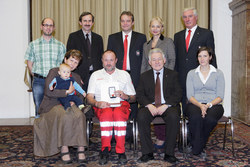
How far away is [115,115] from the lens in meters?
3.40

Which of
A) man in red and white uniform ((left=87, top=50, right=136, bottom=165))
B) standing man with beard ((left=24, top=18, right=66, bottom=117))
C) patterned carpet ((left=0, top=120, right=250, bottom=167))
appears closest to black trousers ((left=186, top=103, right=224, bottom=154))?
patterned carpet ((left=0, top=120, right=250, bottom=167))

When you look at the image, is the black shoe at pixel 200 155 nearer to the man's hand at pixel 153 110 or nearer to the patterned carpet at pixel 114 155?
the patterned carpet at pixel 114 155

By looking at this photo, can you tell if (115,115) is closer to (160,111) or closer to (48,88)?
(160,111)

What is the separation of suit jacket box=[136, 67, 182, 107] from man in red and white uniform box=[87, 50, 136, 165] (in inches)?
6.7

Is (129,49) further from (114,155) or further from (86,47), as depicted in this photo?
(114,155)

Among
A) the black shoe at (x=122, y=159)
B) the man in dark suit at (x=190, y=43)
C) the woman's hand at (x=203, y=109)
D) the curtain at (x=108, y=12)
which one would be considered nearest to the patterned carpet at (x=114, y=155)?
the black shoe at (x=122, y=159)

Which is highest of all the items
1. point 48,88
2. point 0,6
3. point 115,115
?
point 0,6

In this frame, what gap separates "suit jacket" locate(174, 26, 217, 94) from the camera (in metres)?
3.98

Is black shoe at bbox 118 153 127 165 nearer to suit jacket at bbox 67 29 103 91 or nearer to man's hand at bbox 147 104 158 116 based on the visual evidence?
man's hand at bbox 147 104 158 116

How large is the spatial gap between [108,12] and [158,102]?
313 cm

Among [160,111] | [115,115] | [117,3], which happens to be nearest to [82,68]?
[115,115]

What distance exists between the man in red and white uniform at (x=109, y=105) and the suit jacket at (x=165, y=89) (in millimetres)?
169

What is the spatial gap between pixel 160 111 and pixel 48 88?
1.46m

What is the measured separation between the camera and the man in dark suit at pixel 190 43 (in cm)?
398
